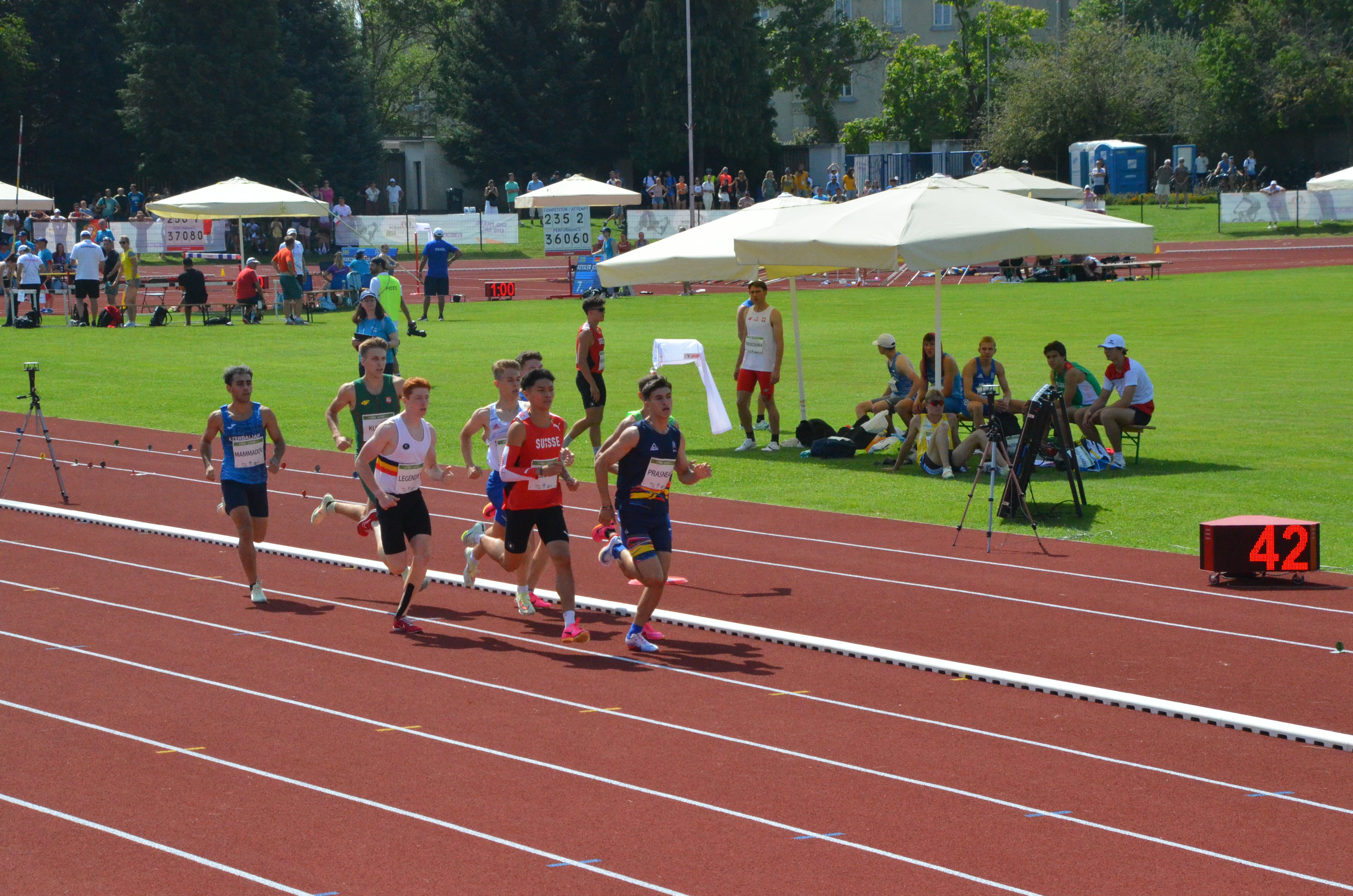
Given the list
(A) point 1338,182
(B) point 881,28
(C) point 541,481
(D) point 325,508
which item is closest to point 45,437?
(D) point 325,508

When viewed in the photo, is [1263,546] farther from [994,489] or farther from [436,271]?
[436,271]

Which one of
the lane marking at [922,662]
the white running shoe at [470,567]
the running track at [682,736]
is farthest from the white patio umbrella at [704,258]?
the white running shoe at [470,567]

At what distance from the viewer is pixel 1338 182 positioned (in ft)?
135

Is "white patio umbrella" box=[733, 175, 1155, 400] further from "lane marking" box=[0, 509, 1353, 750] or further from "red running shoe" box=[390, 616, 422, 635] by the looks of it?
"red running shoe" box=[390, 616, 422, 635]

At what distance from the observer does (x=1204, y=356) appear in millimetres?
26500

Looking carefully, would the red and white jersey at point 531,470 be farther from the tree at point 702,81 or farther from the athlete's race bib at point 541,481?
the tree at point 702,81

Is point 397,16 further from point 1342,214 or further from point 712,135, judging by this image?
point 1342,214

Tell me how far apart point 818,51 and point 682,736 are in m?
81.4

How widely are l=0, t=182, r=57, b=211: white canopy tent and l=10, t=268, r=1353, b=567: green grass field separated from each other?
608 cm

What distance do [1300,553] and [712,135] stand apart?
59.1 m

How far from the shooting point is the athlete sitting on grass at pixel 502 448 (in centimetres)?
1104

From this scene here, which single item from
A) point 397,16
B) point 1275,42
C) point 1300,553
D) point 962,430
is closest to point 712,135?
point 1275,42

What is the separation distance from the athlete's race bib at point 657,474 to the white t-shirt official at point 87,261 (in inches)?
1125

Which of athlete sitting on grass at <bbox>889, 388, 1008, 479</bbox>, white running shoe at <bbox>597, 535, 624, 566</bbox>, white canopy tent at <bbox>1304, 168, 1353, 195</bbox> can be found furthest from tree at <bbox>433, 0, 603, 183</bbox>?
white running shoe at <bbox>597, 535, 624, 566</bbox>
